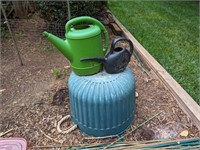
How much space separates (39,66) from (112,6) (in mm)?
3777

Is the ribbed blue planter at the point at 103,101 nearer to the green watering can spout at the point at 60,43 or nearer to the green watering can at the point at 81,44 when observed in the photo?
the green watering can at the point at 81,44

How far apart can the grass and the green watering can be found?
136 centimetres

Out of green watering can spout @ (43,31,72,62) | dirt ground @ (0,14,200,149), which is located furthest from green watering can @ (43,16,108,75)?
dirt ground @ (0,14,200,149)

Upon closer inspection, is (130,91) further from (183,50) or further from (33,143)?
(183,50)

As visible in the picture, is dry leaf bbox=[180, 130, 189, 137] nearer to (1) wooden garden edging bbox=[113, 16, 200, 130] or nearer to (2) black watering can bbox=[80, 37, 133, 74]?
(1) wooden garden edging bbox=[113, 16, 200, 130]

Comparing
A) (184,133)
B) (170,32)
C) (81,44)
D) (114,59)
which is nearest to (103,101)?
(114,59)

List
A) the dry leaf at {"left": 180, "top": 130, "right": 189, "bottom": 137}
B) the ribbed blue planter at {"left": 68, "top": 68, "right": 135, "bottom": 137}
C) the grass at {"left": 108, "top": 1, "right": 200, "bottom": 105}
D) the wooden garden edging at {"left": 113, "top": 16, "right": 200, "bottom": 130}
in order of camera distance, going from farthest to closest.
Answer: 1. the grass at {"left": 108, "top": 1, "right": 200, "bottom": 105}
2. the wooden garden edging at {"left": 113, "top": 16, "right": 200, "bottom": 130}
3. the dry leaf at {"left": 180, "top": 130, "right": 189, "bottom": 137}
4. the ribbed blue planter at {"left": 68, "top": 68, "right": 135, "bottom": 137}

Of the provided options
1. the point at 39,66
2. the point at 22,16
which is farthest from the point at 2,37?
the point at 39,66

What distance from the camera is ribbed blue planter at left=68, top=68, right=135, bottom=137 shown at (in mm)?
2068

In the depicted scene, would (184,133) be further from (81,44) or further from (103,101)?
(81,44)

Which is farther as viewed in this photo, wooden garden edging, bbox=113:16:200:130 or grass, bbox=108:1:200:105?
grass, bbox=108:1:200:105

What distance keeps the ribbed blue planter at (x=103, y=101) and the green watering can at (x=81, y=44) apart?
3.7 inches

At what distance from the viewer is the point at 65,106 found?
2.70m

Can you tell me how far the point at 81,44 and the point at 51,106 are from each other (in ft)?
3.04
